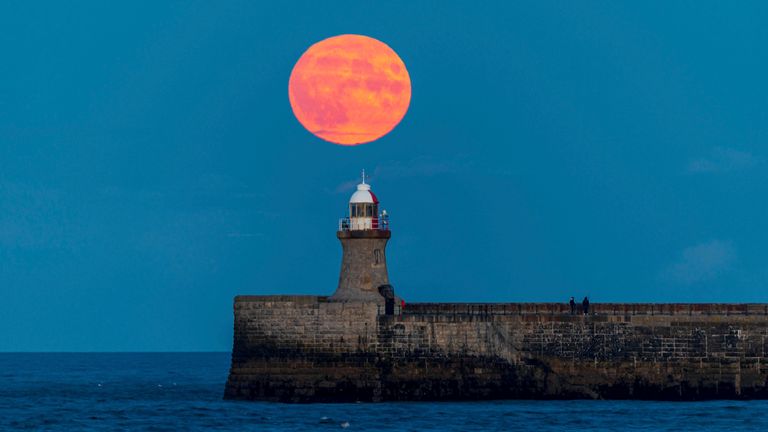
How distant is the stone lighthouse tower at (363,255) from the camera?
5447cm

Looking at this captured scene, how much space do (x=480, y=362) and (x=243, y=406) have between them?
759cm

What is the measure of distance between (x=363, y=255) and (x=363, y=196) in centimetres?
208

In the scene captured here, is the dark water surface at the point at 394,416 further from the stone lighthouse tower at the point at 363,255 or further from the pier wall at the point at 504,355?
the stone lighthouse tower at the point at 363,255

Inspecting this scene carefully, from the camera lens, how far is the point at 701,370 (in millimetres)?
51781

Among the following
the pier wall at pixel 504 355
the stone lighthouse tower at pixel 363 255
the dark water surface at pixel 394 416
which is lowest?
the dark water surface at pixel 394 416

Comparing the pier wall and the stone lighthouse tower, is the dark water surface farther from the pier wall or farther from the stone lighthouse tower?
the stone lighthouse tower

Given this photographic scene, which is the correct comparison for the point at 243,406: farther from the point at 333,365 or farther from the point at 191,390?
the point at 191,390

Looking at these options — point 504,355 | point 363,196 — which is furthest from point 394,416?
point 363,196

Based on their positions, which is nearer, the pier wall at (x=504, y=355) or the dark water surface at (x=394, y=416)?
the dark water surface at (x=394, y=416)

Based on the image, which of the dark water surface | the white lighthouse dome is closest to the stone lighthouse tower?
the white lighthouse dome

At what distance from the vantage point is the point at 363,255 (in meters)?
54.8

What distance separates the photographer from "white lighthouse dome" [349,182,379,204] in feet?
181

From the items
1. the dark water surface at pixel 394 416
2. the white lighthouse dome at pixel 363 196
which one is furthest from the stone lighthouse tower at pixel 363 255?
the dark water surface at pixel 394 416

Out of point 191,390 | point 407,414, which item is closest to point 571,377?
point 407,414
